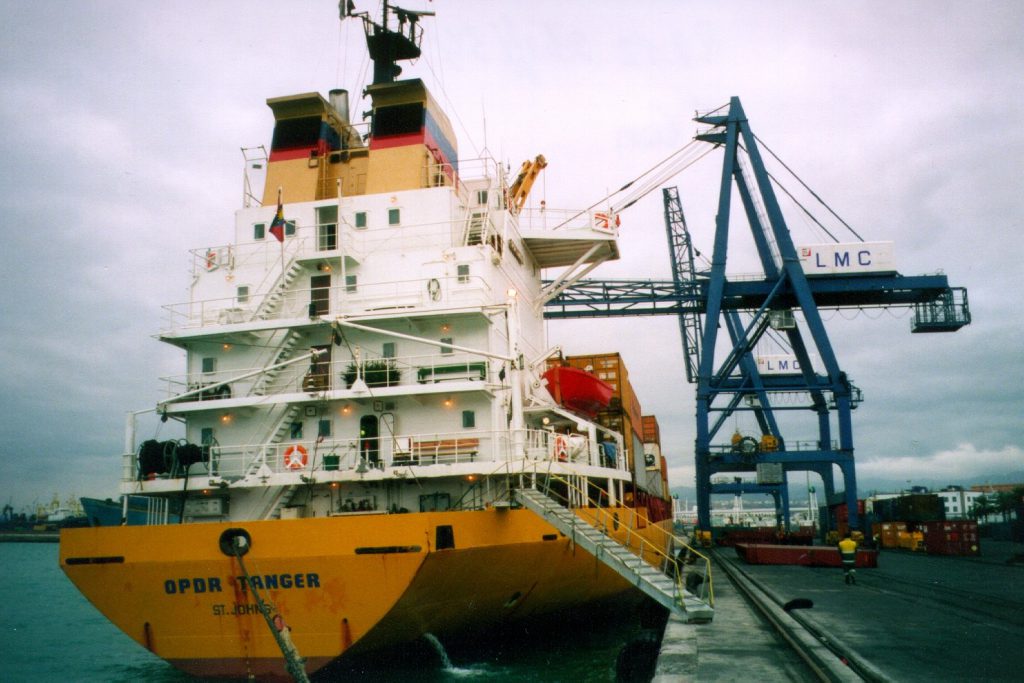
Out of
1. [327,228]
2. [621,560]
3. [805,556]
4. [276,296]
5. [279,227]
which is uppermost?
[327,228]

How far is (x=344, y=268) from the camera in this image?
1599 centimetres

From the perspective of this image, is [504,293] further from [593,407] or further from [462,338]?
[593,407]

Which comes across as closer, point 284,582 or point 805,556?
point 284,582

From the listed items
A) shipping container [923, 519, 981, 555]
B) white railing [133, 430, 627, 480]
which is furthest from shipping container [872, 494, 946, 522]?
white railing [133, 430, 627, 480]

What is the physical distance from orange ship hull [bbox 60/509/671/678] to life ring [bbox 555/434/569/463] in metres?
2.91

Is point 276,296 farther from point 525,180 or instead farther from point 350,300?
point 525,180

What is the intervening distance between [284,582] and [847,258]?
31024mm

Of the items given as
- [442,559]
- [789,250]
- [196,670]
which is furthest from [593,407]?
[789,250]

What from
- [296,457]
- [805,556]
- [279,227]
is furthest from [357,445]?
[805,556]

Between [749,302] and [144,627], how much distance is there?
32198 millimetres

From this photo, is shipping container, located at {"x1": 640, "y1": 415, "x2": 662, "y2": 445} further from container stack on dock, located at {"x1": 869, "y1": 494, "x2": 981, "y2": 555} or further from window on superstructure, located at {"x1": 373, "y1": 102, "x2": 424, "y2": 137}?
window on superstructure, located at {"x1": 373, "y1": 102, "x2": 424, "y2": 137}

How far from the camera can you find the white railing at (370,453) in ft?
46.0

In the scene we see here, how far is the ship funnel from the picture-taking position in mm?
20416

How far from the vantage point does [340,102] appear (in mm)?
20578
